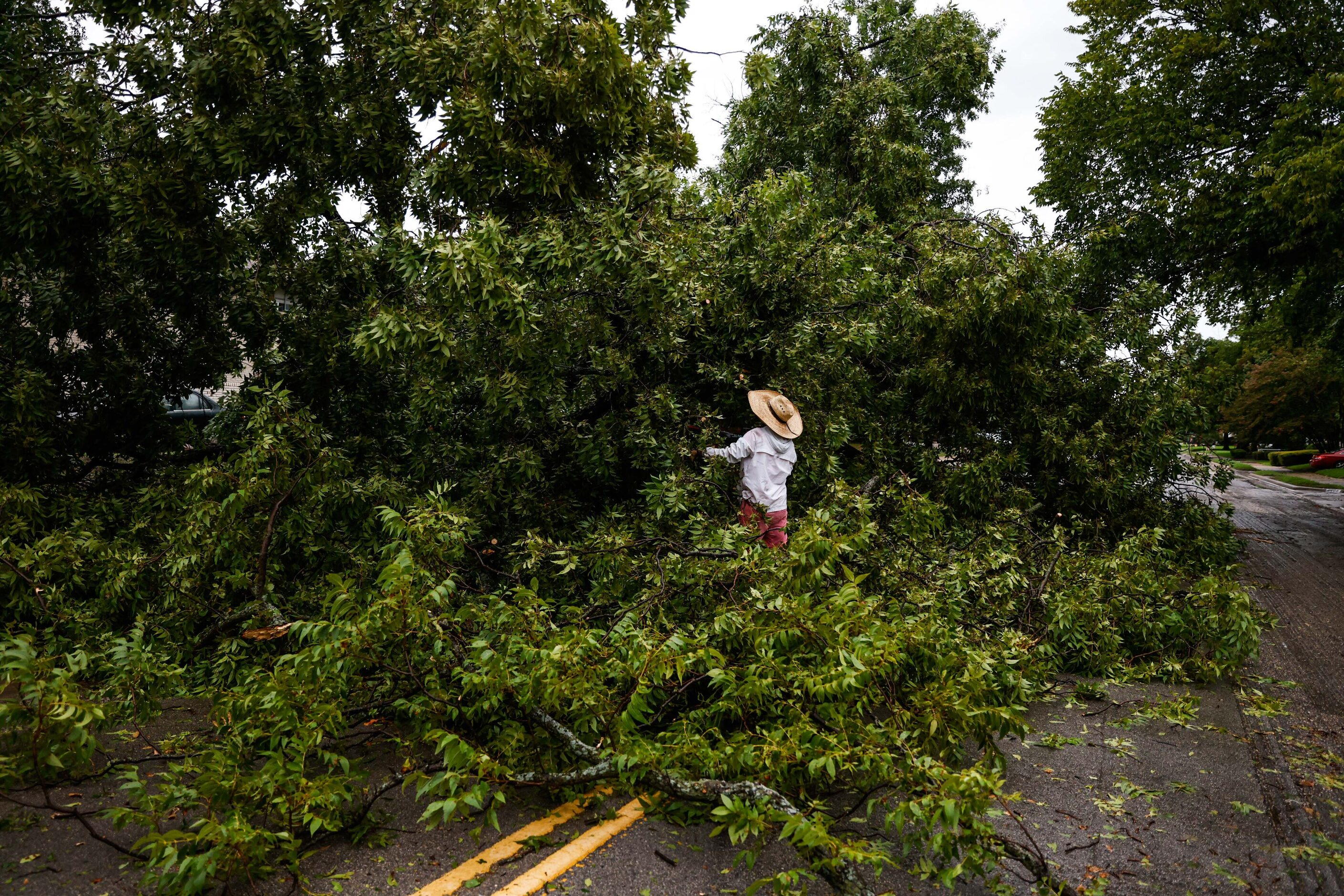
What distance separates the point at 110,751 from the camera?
15.0 feet

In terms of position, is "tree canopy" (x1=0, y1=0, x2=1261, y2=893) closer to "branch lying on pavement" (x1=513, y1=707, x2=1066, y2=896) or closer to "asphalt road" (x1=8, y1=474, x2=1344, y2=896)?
"branch lying on pavement" (x1=513, y1=707, x2=1066, y2=896)

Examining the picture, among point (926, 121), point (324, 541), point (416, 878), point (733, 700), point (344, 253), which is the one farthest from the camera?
point (926, 121)

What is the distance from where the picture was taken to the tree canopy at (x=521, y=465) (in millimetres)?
3992

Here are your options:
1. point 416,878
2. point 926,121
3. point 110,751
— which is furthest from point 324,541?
point 926,121

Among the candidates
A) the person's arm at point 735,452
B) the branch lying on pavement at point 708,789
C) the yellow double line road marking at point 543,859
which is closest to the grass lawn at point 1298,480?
the person's arm at point 735,452

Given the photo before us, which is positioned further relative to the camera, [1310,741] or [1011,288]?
[1011,288]

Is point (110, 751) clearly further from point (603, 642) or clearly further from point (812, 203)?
point (812, 203)

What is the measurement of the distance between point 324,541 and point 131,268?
342 centimetres

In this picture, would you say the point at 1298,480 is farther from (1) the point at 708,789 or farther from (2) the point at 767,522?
(1) the point at 708,789

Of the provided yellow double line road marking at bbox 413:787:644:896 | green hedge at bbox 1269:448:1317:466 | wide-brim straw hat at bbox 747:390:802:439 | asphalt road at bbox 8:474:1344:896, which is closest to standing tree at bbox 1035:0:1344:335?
wide-brim straw hat at bbox 747:390:802:439

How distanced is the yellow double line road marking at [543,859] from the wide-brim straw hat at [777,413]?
12.8ft

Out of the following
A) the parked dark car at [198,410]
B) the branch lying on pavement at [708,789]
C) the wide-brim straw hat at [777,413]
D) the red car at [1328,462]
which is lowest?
the red car at [1328,462]

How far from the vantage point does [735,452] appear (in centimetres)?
729

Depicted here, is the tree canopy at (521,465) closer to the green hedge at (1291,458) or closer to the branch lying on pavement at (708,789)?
the branch lying on pavement at (708,789)
